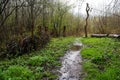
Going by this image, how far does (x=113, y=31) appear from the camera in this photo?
23844mm

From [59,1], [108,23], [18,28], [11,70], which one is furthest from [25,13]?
[11,70]

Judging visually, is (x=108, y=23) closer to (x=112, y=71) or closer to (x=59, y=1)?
(x=59, y=1)

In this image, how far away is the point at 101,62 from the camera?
7.78 meters

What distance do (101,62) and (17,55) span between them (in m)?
4.39

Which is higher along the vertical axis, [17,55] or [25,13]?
[25,13]

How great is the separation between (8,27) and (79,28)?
16070 millimetres

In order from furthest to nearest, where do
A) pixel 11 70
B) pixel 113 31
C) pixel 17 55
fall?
pixel 113 31
pixel 17 55
pixel 11 70

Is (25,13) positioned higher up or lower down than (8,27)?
higher up

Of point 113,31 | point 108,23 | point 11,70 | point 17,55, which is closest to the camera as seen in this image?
point 11,70

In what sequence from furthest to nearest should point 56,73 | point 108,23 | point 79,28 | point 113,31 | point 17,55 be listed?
1. point 79,28
2. point 108,23
3. point 113,31
4. point 17,55
5. point 56,73

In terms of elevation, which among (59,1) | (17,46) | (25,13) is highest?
(59,1)

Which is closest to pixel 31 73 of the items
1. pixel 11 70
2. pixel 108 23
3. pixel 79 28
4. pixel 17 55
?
pixel 11 70

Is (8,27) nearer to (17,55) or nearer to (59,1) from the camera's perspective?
(17,55)

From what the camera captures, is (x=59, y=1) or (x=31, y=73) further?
(x=59, y=1)
